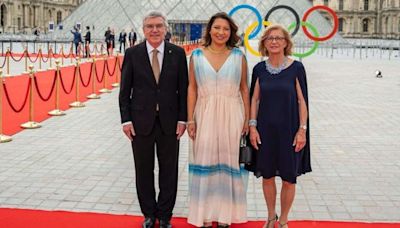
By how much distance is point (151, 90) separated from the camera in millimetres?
4359

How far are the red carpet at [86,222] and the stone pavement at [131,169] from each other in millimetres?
172

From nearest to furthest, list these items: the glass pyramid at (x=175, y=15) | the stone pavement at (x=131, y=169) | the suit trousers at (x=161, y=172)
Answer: the suit trousers at (x=161, y=172)
the stone pavement at (x=131, y=169)
the glass pyramid at (x=175, y=15)

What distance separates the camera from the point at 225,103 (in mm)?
4199

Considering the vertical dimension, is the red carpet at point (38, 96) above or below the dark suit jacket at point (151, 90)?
below

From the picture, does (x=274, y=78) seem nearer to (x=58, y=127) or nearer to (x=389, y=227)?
(x=389, y=227)

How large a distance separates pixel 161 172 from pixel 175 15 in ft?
142

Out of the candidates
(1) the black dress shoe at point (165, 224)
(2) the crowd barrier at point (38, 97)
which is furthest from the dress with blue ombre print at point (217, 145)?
(2) the crowd barrier at point (38, 97)

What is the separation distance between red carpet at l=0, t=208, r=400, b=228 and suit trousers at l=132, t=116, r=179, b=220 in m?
0.23

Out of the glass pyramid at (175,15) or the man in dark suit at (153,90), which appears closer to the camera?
the man in dark suit at (153,90)

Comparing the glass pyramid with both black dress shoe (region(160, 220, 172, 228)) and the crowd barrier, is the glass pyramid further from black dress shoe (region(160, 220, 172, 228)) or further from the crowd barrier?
black dress shoe (region(160, 220, 172, 228))

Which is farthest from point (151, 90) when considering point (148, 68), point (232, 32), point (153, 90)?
point (232, 32)

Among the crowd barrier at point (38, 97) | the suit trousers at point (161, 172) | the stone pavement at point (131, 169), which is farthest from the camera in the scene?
the crowd barrier at point (38, 97)

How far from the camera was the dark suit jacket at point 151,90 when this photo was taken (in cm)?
436

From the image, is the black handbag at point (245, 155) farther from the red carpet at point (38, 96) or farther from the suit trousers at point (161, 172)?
the red carpet at point (38, 96)
